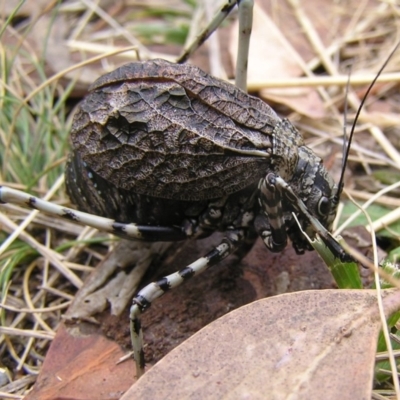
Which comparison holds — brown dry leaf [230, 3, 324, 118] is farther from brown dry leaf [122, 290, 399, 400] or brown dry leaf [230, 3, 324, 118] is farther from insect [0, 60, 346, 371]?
brown dry leaf [122, 290, 399, 400]

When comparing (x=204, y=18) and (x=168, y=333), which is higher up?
(x=204, y=18)

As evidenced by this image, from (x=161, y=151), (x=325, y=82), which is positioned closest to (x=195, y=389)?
(x=161, y=151)

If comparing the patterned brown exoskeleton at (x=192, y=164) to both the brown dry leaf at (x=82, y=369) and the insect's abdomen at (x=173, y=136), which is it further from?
the brown dry leaf at (x=82, y=369)

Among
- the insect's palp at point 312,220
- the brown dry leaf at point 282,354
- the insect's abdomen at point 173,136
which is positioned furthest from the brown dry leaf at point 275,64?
the brown dry leaf at point 282,354

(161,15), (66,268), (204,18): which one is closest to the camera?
(66,268)

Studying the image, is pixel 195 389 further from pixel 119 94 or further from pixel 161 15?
pixel 161 15

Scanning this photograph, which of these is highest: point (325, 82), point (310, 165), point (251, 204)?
point (325, 82)

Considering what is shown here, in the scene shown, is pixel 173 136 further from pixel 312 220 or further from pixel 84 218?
pixel 312 220

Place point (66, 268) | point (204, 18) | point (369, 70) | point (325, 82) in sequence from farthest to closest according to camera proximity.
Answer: point (204, 18) → point (369, 70) → point (325, 82) → point (66, 268)

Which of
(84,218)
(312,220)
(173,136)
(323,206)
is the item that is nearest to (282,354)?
(312,220)
